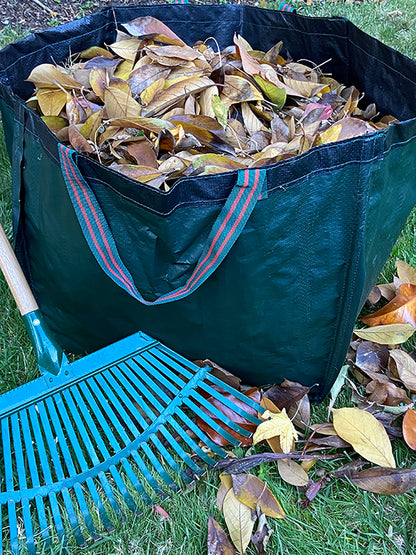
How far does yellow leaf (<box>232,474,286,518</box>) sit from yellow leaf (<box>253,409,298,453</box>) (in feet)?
0.25

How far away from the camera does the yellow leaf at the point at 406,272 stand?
147 centimetres

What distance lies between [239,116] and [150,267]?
0.47 m

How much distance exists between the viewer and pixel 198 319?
1.17 meters

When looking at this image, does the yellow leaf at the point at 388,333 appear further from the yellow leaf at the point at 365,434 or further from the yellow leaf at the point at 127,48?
Answer: the yellow leaf at the point at 127,48

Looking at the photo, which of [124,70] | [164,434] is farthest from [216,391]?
[124,70]

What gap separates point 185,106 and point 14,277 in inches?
22.0

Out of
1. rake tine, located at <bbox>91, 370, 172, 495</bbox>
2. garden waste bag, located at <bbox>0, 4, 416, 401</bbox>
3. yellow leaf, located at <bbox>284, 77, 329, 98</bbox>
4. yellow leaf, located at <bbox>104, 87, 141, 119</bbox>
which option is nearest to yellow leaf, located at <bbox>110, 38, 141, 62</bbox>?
garden waste bag, located at <bbox>0, 4, 416, 401</bbox>

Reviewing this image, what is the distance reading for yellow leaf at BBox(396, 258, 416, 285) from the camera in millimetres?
1469

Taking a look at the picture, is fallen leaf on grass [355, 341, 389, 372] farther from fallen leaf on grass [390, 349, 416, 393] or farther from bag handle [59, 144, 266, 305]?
bag handle [59, 144, 266, 305]

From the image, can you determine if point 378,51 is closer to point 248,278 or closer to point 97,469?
point 248,278

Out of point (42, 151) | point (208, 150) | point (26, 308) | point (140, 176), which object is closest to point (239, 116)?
point (208, 150)

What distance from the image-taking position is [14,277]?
1.26 m

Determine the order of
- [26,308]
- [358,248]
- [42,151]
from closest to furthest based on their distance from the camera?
[358,248] → [42,151] → [26,308]

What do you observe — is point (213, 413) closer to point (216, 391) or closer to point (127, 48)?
point (216, 391)
